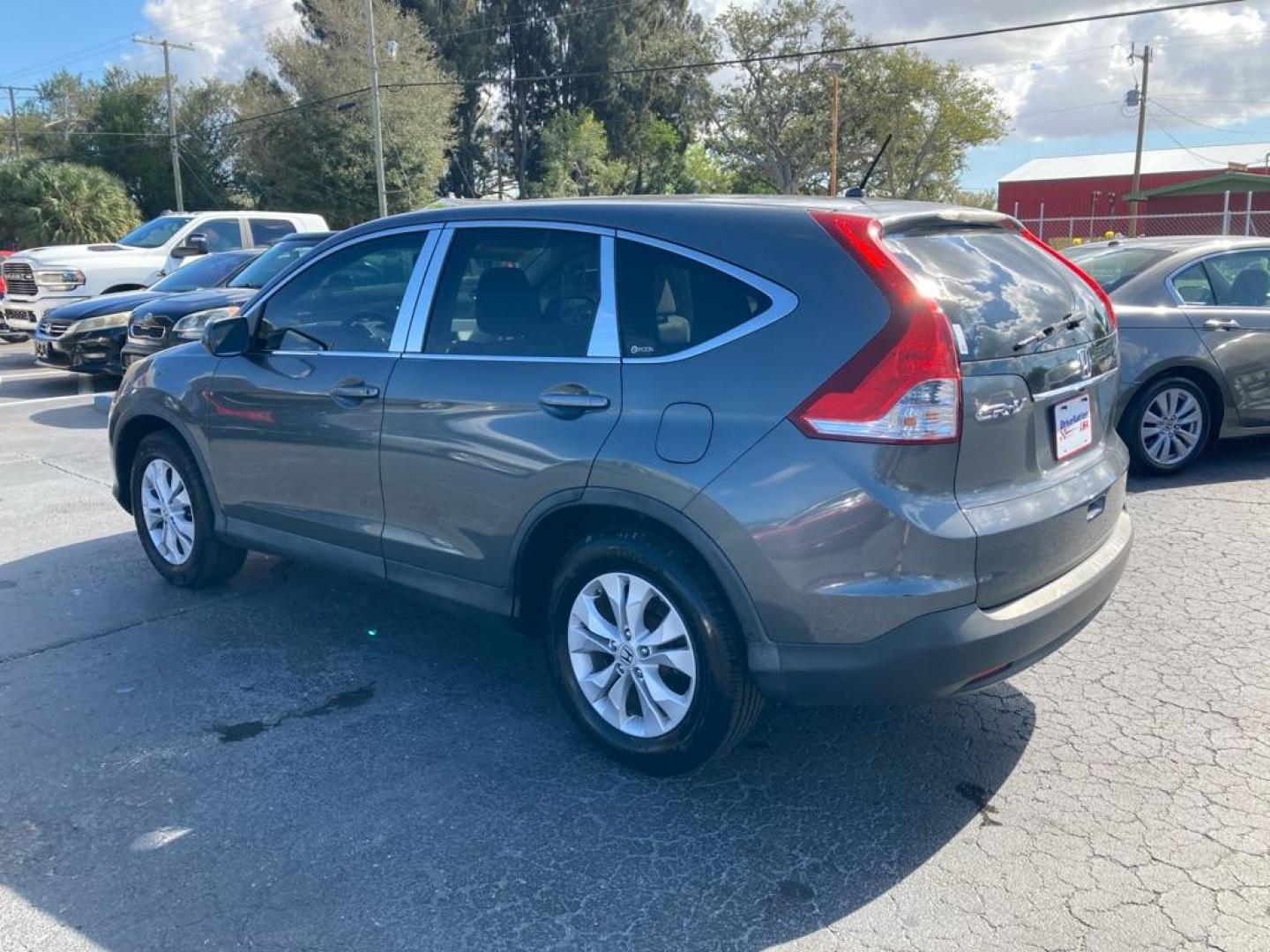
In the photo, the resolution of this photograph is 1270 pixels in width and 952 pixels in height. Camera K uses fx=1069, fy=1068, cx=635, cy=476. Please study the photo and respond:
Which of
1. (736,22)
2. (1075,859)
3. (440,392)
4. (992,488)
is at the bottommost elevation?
(1075,859)

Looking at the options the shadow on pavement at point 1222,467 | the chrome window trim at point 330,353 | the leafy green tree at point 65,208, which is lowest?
the shadow on pavement at point 1222,467

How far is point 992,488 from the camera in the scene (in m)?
3.05

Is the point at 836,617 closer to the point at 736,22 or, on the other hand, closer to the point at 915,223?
the point at 915,223

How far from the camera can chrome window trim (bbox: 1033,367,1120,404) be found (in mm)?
3215

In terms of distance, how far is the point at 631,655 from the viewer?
3.42 m

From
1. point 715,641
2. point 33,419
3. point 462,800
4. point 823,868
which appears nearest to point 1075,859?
point 823,868

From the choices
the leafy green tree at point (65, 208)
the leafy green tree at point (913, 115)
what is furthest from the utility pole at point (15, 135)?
the leafy green tree at point (913, 115)

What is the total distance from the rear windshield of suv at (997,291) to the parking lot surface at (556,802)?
4.61ft

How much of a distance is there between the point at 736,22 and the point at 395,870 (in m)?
52.7

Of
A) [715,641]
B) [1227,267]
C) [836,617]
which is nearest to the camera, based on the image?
[836,617]

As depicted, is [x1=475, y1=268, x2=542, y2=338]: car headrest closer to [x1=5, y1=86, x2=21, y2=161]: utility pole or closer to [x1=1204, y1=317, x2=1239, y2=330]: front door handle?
[x1=1204, y1=317, x2=1239, y2=330]: front door handle

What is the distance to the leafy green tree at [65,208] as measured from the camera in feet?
115

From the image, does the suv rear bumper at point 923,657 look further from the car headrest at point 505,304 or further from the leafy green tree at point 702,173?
the leafy green tree at point 702,173

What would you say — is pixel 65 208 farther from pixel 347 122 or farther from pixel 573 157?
pixel 573 157
